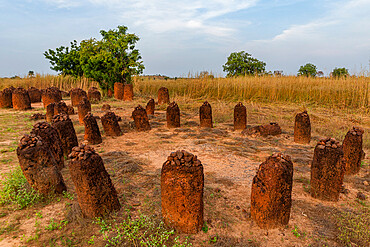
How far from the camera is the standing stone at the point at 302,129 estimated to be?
6035mm

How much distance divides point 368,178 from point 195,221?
3.23m

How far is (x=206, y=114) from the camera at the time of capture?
755cm

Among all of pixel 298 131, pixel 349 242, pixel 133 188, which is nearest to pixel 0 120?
pixel 133 188

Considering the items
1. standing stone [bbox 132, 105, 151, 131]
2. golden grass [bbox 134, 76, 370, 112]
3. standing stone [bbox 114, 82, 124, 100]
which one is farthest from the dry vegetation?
standing stone [bbox 114, 82, 124, 100]

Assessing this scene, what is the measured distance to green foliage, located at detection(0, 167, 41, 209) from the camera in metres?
3.28

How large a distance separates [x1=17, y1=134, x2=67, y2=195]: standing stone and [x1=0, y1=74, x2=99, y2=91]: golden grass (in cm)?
1421

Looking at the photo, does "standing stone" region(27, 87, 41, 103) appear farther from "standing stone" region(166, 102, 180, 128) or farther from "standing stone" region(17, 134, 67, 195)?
"standing stone" region(17, 134, 67, 195)

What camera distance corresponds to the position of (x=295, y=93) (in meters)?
12.3

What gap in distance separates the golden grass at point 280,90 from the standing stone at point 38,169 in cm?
926

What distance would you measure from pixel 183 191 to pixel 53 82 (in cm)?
1694

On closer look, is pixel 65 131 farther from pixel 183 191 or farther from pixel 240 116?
pixel 240 116

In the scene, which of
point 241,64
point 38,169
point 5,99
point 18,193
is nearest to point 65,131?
point 38,169

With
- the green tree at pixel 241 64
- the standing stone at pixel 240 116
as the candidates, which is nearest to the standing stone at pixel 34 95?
the standing stone at pixel 240 116

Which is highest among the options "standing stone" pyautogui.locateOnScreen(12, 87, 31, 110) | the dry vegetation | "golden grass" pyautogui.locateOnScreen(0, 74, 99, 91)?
"golden grass" pyautogui.locateOnScreen(0, 74, 99, 91)
